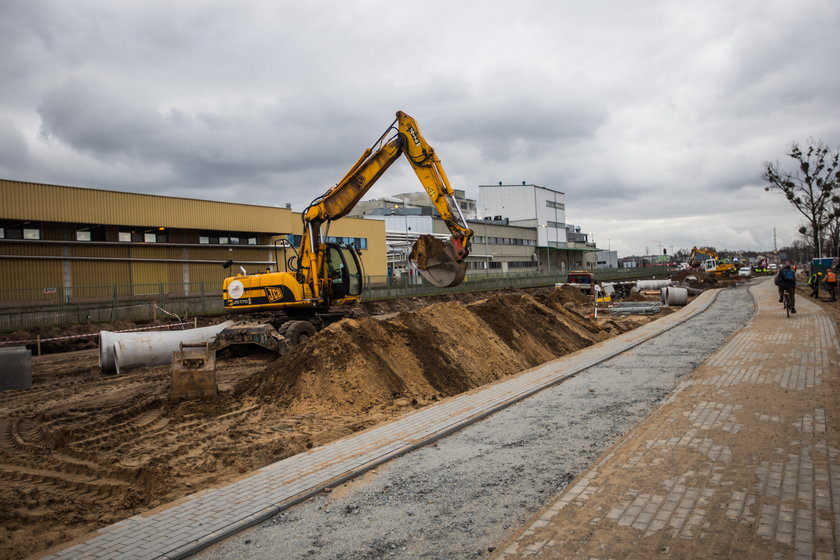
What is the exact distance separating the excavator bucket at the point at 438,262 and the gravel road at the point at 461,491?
220 inches

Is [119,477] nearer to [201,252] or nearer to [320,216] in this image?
[320,216]

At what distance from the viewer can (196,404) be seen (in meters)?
9.41

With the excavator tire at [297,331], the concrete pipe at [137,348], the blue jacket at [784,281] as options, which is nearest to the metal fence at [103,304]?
the concrete pipe at [137,348]

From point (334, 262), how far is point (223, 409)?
7.45m

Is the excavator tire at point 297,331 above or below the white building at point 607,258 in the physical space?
below

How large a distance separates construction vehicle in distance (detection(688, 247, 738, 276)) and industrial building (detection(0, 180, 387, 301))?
48393mm

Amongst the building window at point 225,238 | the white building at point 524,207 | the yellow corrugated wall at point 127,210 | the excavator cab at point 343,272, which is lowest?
the excavator cab at point 343,272

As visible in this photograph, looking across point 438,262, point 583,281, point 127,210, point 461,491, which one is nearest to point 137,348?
point 438,262

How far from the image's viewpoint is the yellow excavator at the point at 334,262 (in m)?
14.4

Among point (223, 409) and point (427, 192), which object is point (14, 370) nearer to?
point (223, 409)

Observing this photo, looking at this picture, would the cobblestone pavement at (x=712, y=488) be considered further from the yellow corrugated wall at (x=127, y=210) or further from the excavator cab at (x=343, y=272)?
the yellow corrugated wall at (x=127, y=210)

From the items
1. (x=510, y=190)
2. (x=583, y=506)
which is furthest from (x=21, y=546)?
(x=510, y=190)

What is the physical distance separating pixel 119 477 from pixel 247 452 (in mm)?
1356

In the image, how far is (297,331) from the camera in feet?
49.6
